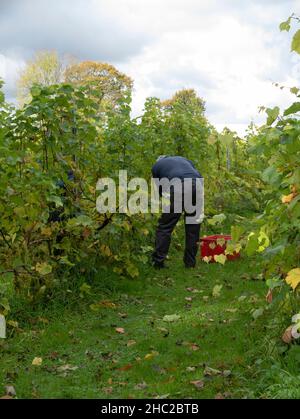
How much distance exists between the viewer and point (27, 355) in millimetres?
4945

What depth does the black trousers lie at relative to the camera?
25.7 ft

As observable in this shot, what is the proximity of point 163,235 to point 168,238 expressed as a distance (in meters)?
0.08

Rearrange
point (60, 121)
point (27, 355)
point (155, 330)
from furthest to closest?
A: 1. point (60, 121)
2. point (155, 330)
3. point (27, 355)

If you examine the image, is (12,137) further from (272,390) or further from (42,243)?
(272,390)

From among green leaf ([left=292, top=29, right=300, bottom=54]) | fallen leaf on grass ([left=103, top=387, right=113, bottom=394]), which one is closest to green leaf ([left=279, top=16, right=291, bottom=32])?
green leaf ([left=292, top=29, right=300, bottom=54])

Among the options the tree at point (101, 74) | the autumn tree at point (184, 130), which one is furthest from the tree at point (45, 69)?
the autumn tree at point (184, 130)

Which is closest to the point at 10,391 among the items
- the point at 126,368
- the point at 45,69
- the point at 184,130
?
the point at 126,368

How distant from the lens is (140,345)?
508cm

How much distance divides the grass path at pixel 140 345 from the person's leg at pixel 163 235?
89 cm

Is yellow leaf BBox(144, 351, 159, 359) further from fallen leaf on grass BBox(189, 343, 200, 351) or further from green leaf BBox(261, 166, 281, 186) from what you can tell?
green leaf BBox(261, 166, 281, 186)

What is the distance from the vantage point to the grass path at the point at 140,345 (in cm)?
418

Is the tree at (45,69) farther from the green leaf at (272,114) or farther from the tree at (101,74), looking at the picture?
the green leaf at (272,114)
